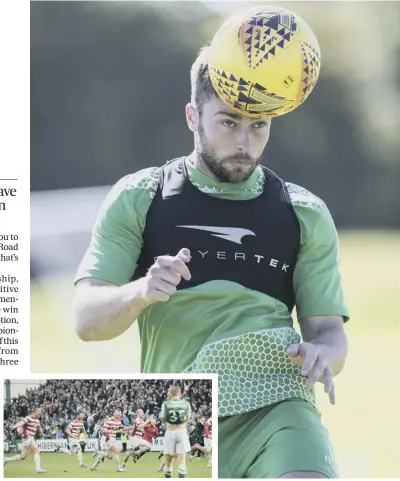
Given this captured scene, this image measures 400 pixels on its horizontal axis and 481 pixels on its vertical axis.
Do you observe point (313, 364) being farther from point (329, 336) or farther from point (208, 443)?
point (208, 443)

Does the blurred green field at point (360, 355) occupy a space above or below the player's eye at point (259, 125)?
below

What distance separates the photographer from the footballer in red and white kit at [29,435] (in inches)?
138

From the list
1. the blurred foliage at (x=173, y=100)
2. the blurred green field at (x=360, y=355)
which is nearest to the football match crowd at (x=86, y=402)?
the blurred green field at (x=360, y=355)

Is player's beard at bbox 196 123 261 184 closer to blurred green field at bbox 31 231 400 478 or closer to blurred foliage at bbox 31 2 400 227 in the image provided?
blurred foliage at bbox 31 2 400 227

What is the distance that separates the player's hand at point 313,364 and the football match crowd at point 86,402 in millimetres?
497

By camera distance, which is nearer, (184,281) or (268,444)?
(268,444)

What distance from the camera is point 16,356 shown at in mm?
3781

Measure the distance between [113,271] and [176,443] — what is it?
609 millimetres

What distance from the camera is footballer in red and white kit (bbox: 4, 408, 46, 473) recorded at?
3.51 metres

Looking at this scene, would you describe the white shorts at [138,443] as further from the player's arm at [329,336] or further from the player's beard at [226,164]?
the player's beard at [226,164]

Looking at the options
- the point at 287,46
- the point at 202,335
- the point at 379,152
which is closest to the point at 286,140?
the point at 379,152

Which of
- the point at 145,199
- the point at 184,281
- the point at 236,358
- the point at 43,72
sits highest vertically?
the point at 43,72

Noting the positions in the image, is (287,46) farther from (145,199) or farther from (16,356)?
(16,356)

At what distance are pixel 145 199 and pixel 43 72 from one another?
79 centimetres
